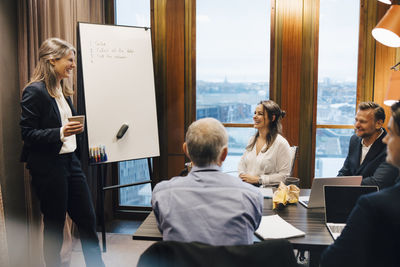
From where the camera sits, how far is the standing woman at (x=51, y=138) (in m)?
2.24

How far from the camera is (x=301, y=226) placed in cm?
174

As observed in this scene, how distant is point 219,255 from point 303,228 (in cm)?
84

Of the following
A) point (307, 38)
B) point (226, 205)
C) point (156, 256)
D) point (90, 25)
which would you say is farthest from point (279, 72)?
point (156, 256)

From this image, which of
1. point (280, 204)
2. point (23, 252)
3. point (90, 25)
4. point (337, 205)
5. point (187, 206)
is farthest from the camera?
point (90, 25)

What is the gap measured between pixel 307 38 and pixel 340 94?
647mm

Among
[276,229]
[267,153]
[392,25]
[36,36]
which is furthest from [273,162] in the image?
[36,36]

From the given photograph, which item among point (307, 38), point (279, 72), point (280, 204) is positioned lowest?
point (280, 204)

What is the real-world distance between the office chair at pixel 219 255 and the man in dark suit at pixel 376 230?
0.23 meters

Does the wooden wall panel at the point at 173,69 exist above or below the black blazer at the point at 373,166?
above

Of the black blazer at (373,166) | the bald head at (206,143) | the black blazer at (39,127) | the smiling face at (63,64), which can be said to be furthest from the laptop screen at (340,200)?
the smiling face at (63,64)

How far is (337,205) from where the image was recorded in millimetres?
1778

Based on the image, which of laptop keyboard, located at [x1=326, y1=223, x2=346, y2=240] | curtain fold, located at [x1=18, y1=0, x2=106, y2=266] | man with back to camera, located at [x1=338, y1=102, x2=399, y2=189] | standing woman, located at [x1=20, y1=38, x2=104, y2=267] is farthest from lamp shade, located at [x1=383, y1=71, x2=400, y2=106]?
curtain fold, located at [x1=18, y1=0, x2=106, y2=266]

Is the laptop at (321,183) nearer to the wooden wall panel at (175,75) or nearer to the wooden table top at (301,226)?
the wooden table top at (301,226)

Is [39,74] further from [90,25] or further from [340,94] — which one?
[340,94]
